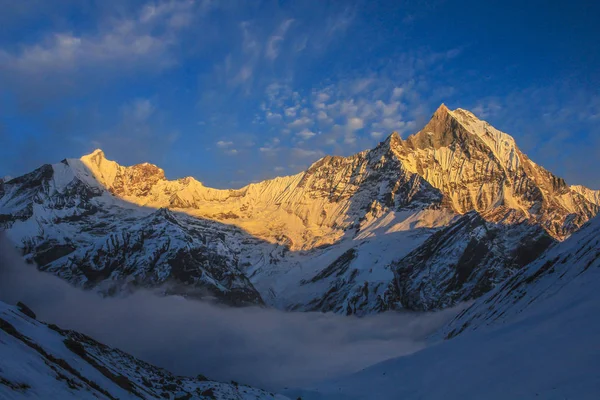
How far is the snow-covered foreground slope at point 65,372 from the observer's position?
2212 centimetres

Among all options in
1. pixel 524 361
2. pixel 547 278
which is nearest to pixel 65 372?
pixel 524 361

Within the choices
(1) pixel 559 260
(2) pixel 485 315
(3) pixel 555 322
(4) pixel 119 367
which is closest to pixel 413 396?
(3) pixel 555 322

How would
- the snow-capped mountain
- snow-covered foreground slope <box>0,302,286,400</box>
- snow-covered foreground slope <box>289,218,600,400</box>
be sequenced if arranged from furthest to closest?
the snow-capped mountain < snow-covered foreground slope <box>289,218,600,400</box> < snow-covered foreground slope <box>0,302,286,400</box>

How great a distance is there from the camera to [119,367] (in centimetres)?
3916

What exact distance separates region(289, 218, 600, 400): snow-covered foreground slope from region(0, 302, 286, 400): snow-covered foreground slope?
18.3m

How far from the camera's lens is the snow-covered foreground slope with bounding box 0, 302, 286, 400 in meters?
22.1

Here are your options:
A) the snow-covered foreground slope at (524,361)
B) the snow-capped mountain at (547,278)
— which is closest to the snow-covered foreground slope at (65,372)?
the snow-covered foreground slope at (524,361)

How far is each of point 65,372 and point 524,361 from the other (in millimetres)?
33552

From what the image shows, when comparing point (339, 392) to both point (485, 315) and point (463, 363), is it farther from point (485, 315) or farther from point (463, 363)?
point (485, 315)

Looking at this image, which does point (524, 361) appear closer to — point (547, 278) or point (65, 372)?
point (65, 372)

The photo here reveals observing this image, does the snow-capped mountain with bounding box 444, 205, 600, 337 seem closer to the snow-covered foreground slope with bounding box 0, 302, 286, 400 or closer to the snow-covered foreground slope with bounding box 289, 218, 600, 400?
the snow-covered foreground slope with bounding box 289, 218, 600, 400

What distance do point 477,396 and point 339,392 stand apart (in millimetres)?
24966

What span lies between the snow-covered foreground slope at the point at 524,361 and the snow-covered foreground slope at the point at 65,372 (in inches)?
719

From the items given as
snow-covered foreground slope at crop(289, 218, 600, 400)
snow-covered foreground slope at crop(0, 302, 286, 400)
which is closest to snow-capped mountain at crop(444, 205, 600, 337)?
snow-covered foreground slope at crop(289, 218, 600, 400)
